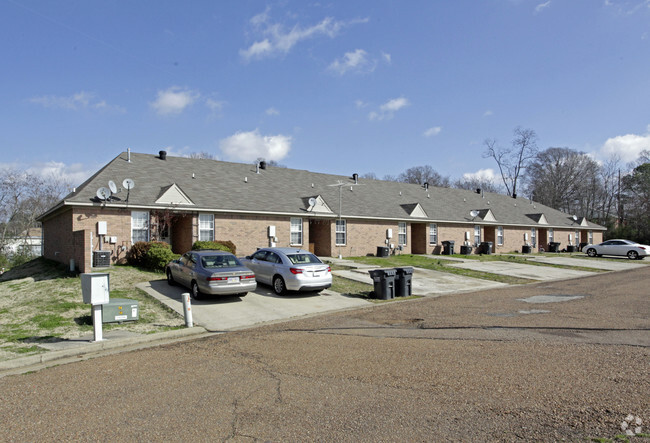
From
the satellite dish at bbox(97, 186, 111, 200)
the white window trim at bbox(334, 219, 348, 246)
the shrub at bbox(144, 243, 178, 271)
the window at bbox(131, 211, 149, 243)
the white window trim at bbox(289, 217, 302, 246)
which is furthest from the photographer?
the white window trim at bbox(334, 219, 348, 246)

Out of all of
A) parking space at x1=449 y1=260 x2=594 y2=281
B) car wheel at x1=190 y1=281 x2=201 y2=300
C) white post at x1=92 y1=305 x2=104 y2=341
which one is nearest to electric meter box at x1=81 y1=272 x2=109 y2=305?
white post at x1=92 y1=305 x2=104 y2=341

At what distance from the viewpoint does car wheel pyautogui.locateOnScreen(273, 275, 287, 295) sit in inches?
537

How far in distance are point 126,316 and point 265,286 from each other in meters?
5.46

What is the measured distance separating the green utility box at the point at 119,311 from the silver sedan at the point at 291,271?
15.1 ft

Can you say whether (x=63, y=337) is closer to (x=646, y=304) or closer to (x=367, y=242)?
(x=646, y=304)

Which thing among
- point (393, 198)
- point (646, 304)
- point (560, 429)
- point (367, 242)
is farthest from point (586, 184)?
point (560, 429)

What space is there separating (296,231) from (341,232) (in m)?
3.33

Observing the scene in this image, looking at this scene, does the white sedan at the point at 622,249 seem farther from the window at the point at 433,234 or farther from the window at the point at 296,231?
the window at the point at 296,231

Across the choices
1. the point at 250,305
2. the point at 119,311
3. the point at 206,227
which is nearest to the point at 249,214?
the point at 206,227

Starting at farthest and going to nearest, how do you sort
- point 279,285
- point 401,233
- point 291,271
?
1. point 401,233
2. point 279,285
3. point 291,271

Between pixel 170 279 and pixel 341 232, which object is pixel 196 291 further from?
pixel 341 232

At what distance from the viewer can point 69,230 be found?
61.4ft

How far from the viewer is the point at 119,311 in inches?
396

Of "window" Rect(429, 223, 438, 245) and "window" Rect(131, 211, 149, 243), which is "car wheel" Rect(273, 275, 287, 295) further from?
"window" Rect(429, 223, 438, 245)
